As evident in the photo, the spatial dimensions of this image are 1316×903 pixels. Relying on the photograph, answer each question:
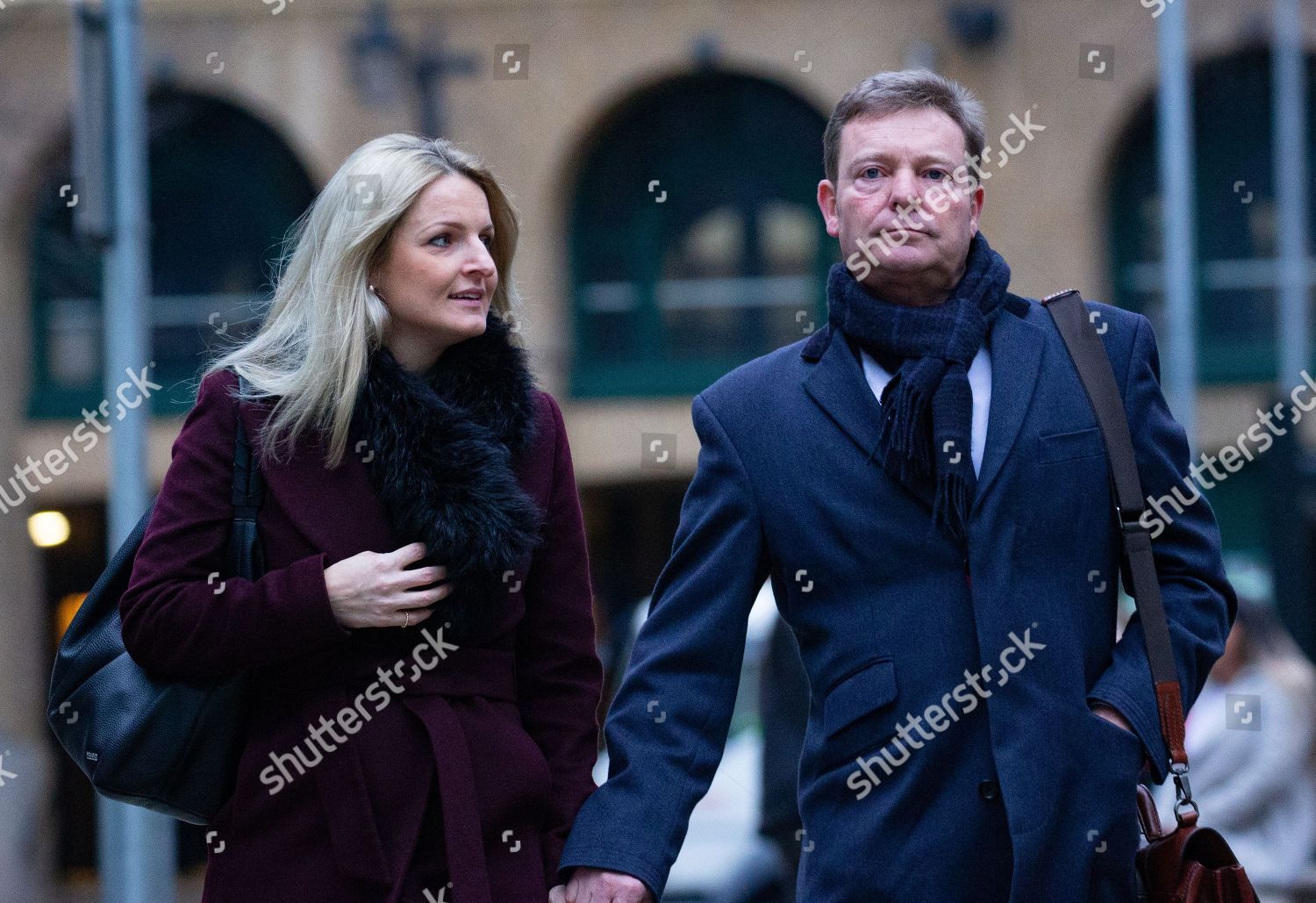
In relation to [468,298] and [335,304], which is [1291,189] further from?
[335,304]

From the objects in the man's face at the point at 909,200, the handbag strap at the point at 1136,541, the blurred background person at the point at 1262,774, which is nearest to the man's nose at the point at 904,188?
the man's face at the point at 909,200

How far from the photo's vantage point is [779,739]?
6.31 metres

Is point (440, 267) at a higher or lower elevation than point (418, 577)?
A: higher

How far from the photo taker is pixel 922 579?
3.31 meters

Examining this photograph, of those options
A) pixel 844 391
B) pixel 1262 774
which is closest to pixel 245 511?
pixel 844 391

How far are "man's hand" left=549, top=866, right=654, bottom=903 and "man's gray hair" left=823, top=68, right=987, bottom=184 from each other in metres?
1.38

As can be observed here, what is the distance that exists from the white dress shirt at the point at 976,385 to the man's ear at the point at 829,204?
245mm

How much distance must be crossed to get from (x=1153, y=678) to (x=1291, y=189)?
506 inches

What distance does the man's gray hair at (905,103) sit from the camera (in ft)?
11.4

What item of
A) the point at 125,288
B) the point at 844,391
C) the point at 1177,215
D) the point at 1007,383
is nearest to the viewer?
the point at 1007,383

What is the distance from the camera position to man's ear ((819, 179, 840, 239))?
141 inches

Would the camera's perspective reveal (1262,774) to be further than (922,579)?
Yes

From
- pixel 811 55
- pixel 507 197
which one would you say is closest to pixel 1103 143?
pixel 811 55

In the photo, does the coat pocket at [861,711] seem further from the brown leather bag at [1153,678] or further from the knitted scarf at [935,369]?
the brown leather bag at [1153,678]
